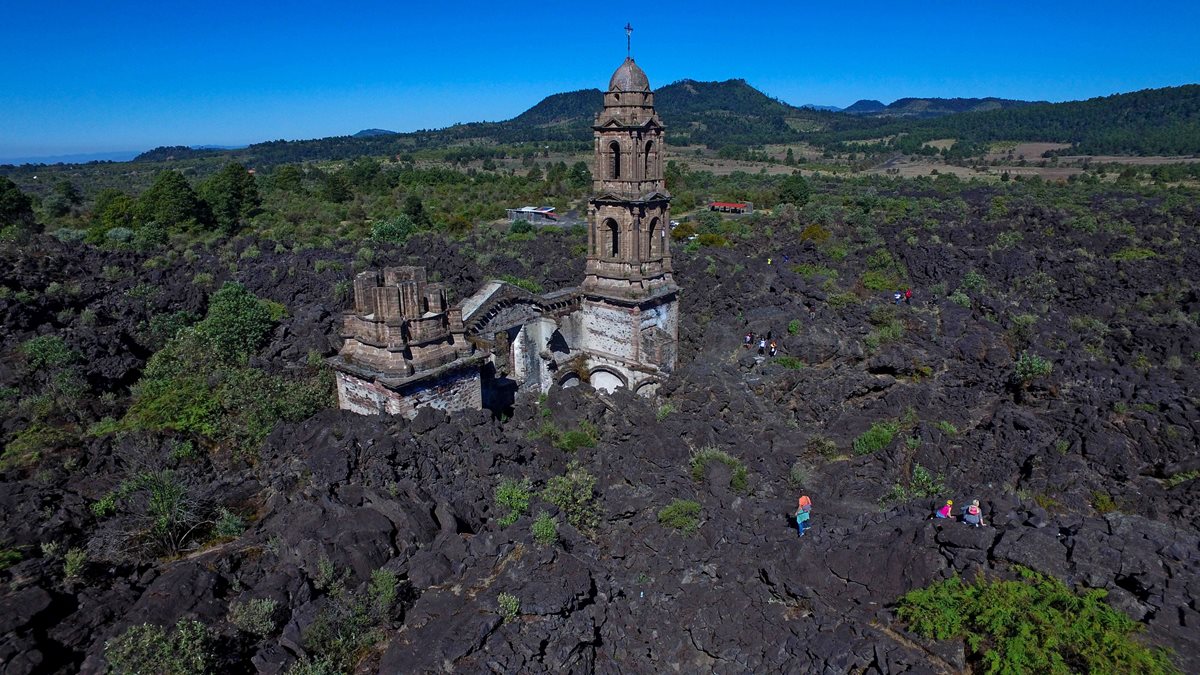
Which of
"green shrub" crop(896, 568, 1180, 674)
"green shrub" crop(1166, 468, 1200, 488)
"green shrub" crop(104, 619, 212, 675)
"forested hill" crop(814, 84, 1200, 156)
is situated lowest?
"green shrub" crop(1166, 468, 1200, 488)

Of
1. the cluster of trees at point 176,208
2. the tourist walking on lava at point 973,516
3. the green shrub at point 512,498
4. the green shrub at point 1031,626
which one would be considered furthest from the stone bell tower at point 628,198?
the cluster of trees at point 176,208

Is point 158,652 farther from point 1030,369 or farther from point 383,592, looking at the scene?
point 1030,369

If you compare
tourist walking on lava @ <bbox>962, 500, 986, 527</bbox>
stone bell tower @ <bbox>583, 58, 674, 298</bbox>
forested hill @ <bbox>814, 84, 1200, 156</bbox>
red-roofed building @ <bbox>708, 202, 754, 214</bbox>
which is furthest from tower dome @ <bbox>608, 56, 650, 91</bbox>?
forested hill @ <bbox>814, 84, 1200, 156</bbox>

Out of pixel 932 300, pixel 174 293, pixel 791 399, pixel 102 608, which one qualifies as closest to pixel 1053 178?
pixel 932 300

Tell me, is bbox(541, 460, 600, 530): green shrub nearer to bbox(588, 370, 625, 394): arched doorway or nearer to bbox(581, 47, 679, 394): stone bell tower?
bbox(581, 47, 679, 394): stone bell tower

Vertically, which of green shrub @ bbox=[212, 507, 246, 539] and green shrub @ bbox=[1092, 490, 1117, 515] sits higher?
green shrub @ bbox=[212, 507, 246, 539]

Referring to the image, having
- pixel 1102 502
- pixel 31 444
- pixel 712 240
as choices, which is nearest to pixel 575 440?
pixel 1102 502

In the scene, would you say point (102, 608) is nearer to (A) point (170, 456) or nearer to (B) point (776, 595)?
(A) point (170, 456)
